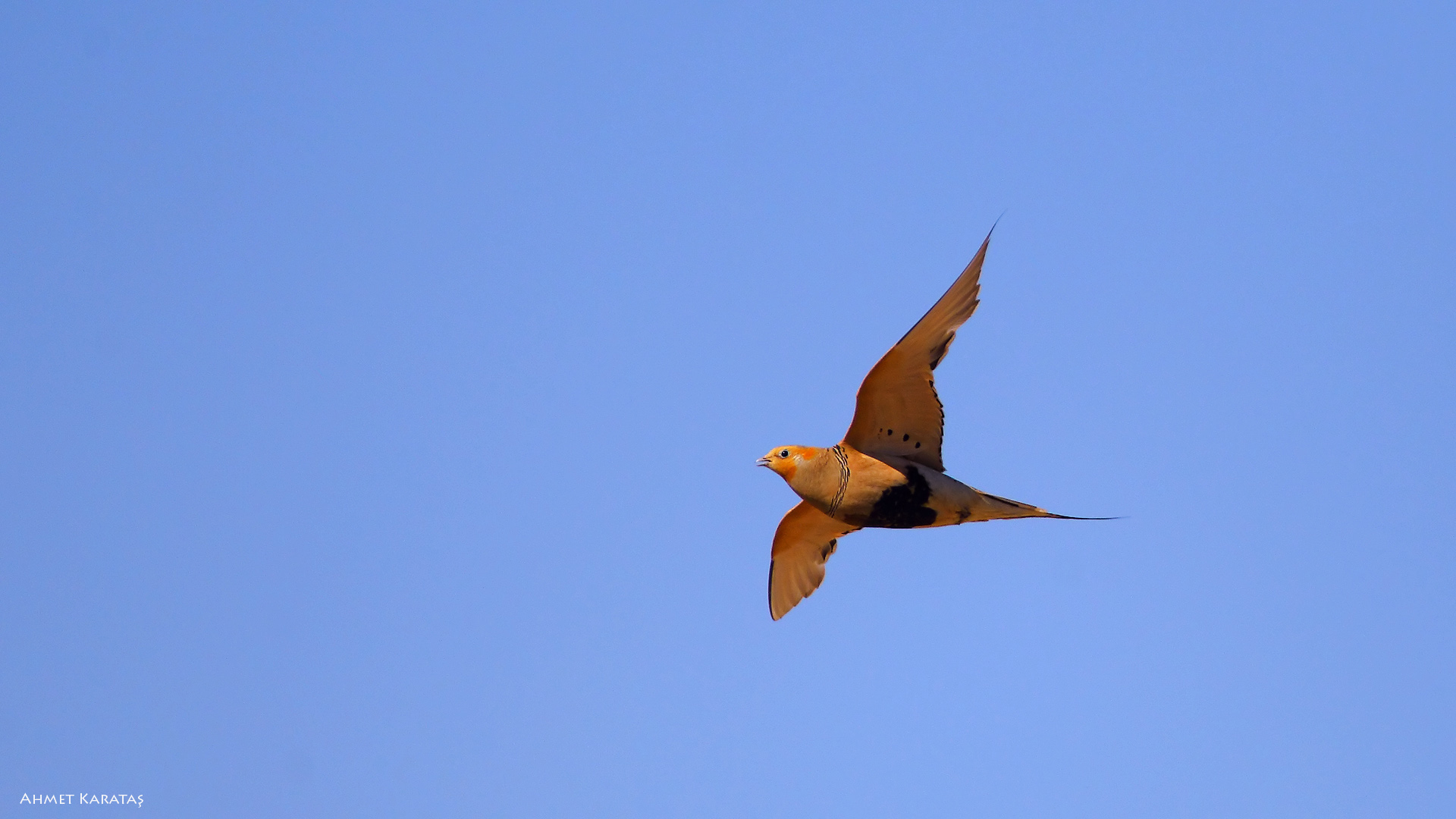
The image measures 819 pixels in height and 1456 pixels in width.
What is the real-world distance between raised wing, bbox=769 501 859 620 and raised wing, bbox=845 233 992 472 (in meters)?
2.84

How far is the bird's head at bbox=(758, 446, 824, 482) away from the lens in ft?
60.4

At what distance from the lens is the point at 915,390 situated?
1802 cm

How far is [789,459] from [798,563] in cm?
347

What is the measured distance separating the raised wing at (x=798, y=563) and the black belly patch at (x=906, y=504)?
2.36 meters

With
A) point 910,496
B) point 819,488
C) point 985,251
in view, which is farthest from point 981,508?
point 985,251

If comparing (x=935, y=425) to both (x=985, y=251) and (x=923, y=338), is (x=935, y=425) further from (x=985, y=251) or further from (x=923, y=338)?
(x=985, y=251)

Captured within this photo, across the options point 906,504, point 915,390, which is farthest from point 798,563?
point 915,390

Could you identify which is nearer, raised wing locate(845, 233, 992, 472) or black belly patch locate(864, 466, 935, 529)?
raised wing locate(845, 233, 992, 472)

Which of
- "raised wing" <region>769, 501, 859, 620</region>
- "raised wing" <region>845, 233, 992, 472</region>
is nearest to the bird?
"raised wing" <region>845, 233, 992, 472</region>

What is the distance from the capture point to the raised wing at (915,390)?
17359 millimetres

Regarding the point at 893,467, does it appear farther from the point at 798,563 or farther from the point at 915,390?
the point at 798,563

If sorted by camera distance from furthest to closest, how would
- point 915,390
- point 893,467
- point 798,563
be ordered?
point 798,563 < point 893,467 < point 915,390

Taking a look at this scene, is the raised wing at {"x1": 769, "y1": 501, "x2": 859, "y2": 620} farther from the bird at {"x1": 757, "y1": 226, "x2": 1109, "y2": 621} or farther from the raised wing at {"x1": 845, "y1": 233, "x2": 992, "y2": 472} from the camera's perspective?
the raised wing at {"x1": 845, "y1": 233, "x2": 992, "y2": 472}

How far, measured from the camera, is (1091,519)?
56.7 feet
